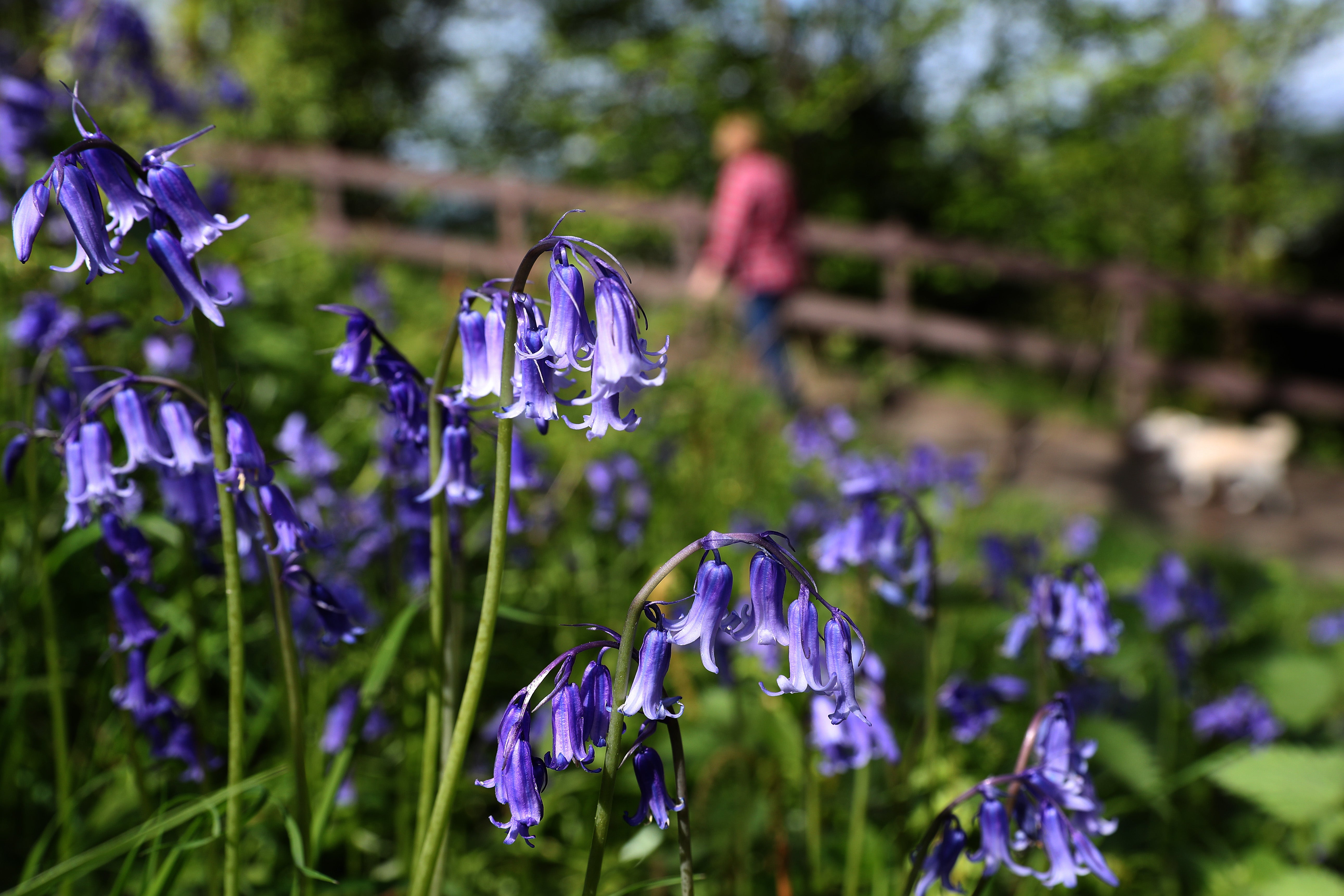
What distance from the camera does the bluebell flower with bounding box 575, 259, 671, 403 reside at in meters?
0.92

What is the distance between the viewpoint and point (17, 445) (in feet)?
4.70

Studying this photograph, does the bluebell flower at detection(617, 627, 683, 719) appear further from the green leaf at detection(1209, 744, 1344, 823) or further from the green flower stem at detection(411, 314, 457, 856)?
the green leaf at detection(1209, 744, 1344, 823)

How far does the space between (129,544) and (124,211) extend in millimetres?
614

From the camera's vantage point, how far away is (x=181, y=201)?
1.04 meters

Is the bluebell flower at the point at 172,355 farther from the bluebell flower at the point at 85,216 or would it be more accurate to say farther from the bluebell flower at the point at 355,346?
the bluebell flower at the point at 85,216

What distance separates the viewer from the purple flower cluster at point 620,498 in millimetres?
3055

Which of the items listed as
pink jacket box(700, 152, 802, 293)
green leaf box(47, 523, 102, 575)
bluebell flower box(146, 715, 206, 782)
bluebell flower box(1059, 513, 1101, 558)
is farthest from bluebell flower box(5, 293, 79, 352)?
pink jacket box(700, 152, 802, 293)

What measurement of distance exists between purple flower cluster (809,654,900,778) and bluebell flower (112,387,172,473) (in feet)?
3.40

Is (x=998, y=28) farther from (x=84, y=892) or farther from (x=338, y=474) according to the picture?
(x=84, y=892)

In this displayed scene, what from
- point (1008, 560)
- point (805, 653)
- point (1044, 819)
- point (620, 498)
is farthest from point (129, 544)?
point (1008, 560)

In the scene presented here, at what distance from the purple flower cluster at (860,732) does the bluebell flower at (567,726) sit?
707 millimetres

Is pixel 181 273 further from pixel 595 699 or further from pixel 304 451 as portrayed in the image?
pixel 304 451

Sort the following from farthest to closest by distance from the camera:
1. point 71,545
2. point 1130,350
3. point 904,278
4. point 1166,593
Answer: point 904,278
point 1130,350
point 1166,593
point 71,545

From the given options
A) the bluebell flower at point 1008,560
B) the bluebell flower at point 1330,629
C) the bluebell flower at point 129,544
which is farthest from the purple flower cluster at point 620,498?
the bluebell flower at point 1330,629
